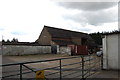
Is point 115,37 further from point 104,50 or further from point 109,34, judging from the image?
point 104,50

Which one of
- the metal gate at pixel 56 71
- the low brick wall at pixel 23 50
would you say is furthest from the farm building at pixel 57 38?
the metal gate at pixel 56 71

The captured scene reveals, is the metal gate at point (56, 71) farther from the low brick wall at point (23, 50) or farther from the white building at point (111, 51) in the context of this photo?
the low brick wall at point (23, 50)

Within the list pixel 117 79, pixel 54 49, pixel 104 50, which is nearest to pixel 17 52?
pixel 54 49

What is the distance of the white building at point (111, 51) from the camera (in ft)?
25.9

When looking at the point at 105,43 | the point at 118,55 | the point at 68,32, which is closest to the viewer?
the point at 118,55

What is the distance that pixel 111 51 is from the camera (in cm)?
816

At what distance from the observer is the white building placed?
7891 millimetres

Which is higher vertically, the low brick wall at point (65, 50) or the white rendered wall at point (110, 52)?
the white rendered wall at point (110, 52)

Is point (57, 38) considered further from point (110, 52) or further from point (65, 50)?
point (110, 52)

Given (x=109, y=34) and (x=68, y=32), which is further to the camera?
(x=68, y=32)

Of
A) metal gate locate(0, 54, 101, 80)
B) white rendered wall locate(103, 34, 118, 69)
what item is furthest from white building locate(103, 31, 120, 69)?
metal gate locate(0, 54, 101, 80)

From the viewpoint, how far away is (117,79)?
18.6 feet

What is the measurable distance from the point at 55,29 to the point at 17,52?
17.7 m

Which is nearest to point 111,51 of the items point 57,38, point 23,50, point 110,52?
point 110,52
